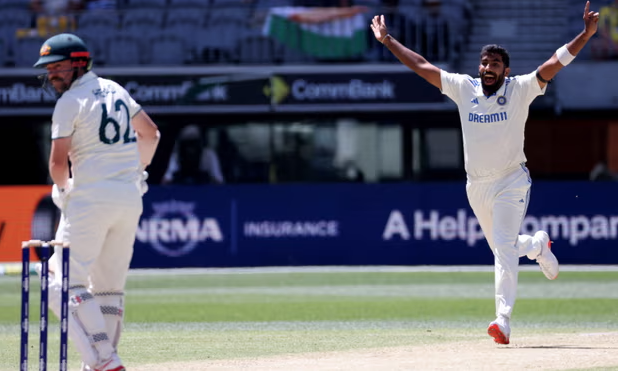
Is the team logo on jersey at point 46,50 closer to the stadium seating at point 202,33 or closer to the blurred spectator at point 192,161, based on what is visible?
the blurred spectator at point 192,161

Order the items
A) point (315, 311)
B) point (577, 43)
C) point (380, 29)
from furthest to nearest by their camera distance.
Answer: point (315, 311), point (380, 29), point (577, 43)

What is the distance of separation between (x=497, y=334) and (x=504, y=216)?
2.76 ft

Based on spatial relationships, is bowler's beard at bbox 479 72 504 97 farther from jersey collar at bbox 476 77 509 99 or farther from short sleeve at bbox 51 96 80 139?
short sleeve at bbox 51 96 80 139

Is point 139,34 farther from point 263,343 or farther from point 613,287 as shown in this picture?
point 263,343

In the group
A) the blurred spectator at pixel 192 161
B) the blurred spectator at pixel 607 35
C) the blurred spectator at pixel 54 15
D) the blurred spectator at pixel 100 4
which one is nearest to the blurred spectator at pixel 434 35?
the blurred spectator at pixel 607 35

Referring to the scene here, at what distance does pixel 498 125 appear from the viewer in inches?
339

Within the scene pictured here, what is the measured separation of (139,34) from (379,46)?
4721mm

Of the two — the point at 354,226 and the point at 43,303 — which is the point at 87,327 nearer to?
the point at 43,303

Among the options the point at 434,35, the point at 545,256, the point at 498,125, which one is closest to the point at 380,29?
the point at 498,125

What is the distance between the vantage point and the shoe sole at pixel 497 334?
325 inches

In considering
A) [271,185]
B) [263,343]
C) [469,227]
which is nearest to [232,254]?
[271,185]

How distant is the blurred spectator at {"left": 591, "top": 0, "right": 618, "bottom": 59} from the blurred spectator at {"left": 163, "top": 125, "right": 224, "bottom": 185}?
26.0ft

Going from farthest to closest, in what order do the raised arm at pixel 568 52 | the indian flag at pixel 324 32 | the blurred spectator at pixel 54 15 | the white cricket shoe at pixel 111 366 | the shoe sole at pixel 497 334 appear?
1. the blurred spectator at pixel 54 15
2. the indian flag at pixel 324 32
3. the raised arm at pixel 568 52
4. the shoe sole at pixel 497 334
5. the white cricket shoe at pixel 111 366

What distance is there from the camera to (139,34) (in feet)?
78.9
